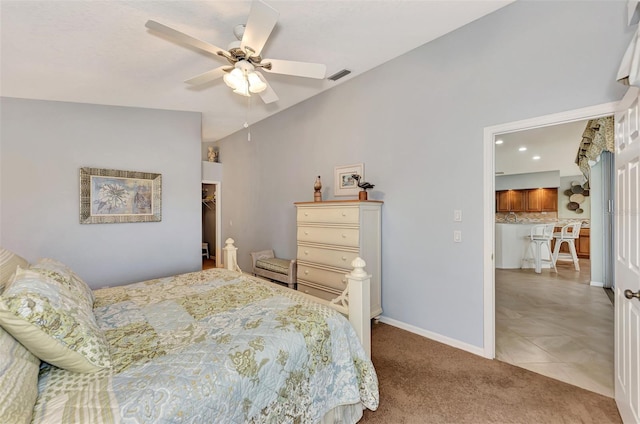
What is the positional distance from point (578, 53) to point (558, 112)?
415 millimetres

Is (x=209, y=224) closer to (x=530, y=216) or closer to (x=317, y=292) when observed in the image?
(x=317, y=292)

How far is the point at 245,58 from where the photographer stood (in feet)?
6.72

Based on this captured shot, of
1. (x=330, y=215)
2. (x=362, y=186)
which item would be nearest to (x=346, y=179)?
(x=362, y=186)

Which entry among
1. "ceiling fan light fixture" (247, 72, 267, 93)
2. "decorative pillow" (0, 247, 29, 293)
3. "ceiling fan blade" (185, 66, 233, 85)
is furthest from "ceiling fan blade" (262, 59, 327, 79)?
"decorative pillow" (0, 247, 29, 293)

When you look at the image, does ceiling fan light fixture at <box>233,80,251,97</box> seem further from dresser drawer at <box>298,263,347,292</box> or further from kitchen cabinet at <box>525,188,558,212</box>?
kitchen cabinet at <box>525,188,558,212</box>

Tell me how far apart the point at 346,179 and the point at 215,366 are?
2.84 m

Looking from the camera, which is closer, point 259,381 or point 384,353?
point 259,381

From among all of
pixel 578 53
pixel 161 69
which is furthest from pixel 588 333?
pixel 161 69

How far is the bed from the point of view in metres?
0.95

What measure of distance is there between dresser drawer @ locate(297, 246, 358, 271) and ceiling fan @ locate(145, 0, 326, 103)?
1.85 metres

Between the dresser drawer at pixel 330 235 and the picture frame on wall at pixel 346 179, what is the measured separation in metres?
0.60

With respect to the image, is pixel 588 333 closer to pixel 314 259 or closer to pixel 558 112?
pixel 558 112

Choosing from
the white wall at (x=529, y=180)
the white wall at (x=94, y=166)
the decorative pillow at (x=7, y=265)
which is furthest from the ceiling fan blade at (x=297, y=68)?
the white wall at (x=529, y=180)

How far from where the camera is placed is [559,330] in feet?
9.78
